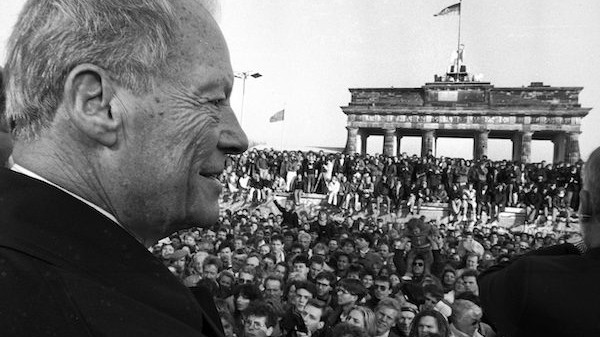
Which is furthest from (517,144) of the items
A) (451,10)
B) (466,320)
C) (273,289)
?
(466,320)

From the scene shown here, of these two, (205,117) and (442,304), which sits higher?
(205,117)

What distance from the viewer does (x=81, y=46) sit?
0.84 meters

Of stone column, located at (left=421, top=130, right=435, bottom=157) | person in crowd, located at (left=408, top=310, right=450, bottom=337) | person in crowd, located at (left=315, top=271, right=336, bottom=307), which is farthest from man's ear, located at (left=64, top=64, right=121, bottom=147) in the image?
stone column, located at (left=421, top=130, right=435, bottom=157)

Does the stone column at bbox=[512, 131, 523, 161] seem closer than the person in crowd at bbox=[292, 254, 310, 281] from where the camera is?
No

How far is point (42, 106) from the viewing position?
2.82ft

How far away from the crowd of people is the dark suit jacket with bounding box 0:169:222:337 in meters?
2.05

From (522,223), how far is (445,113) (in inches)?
806

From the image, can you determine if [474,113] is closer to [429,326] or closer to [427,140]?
A: [427,140]

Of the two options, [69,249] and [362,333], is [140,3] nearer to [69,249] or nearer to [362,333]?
[69,249]

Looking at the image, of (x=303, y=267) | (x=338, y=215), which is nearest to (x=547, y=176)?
(x=338, y=215)

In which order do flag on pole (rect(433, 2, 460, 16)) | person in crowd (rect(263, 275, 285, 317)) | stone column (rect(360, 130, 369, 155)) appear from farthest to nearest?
stone column (rect(360, 130, 369, 155)) → flag on pole (rect(433, 2, 460, 16)) → person in crowd (rect(263, 275, 285, 317))

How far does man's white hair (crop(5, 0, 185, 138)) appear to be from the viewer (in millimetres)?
841

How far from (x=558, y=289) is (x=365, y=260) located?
6098 mm

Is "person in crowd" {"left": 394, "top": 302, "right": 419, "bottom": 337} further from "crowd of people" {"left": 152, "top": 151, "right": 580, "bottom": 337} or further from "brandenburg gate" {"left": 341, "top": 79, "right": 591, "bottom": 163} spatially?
"brandenburg gate" {"left": 341, "top": 79, "right": 591, "bottom": 163}
